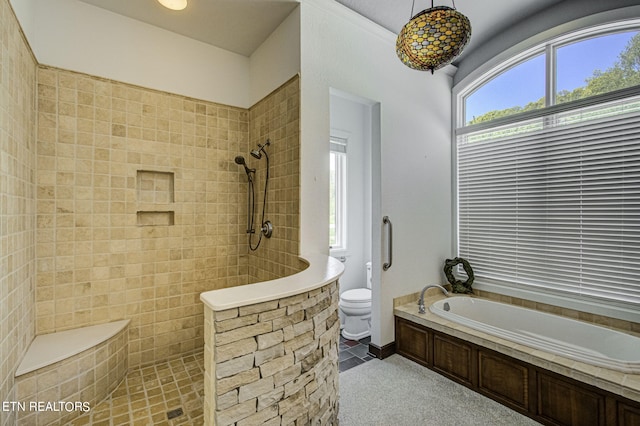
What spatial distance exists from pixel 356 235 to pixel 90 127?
3145 millimetres

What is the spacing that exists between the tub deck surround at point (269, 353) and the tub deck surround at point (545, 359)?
1426 mm

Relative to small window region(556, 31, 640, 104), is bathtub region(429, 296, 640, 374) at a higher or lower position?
lower

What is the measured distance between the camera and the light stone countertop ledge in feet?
3.42

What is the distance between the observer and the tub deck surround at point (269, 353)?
1.03m

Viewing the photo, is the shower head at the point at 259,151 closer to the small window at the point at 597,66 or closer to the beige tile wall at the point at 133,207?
the beige tile wall at the point at 133,207

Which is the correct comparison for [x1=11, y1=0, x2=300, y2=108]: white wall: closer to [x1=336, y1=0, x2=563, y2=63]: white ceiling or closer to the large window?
[x1=336, y1=0, x2=563, y2=63]: white ceiling

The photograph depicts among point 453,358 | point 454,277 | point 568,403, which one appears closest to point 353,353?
point 453,358

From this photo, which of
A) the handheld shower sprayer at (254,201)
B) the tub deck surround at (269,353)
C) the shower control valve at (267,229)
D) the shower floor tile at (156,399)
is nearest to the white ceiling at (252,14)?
the handheld shower sprayer at (254,201)

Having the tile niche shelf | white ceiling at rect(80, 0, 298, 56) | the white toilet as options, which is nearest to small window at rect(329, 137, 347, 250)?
the white toilet

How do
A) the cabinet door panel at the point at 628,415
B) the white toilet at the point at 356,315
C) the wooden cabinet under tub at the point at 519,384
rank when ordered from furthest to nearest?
the white toilet at the point at 356,315, the wooden cabinet under tub at the point at 519,384, the cabinet door panel at the point at 628,415

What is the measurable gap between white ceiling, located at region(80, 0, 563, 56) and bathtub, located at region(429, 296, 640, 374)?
9.44 ft

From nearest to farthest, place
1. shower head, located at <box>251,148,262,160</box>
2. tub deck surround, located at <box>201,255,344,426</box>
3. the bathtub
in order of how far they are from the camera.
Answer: tub deck surround, located at <box>201,255,344,426</box>
the bathtub
shower head, located at <box>251,148,262,160</box>

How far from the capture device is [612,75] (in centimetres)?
242

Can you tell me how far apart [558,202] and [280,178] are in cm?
272
